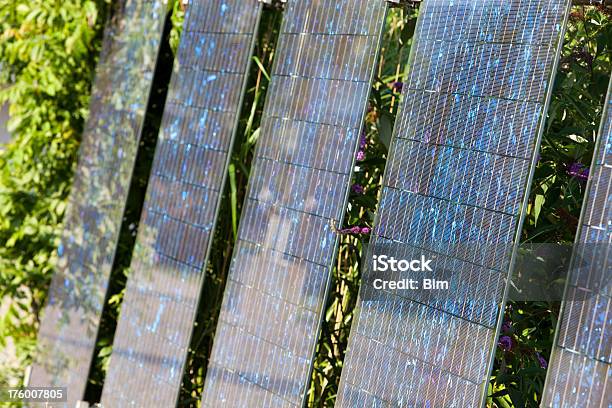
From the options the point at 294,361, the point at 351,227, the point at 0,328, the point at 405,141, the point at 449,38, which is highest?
the point at 449,38

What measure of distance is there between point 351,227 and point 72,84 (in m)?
2.41

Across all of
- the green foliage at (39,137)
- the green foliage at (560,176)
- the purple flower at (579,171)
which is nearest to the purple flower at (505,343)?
the green foliage at (560,176)

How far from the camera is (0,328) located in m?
5.87

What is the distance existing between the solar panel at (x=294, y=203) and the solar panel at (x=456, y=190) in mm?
226

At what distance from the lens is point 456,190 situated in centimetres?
328

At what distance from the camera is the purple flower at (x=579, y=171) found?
3473mm

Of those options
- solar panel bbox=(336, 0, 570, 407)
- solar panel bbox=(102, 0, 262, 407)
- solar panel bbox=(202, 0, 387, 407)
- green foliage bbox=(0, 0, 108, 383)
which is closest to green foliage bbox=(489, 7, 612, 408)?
solar panel bbox=(336, 0, 570, 407)

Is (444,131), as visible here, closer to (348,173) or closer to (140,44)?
(348,173)

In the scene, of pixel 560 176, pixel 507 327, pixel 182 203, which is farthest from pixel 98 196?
pixel 560 176

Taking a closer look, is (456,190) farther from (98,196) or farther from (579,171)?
(98,196)

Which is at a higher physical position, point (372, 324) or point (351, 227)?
point (351, 227)

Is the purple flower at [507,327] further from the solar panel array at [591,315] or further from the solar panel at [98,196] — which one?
the solar panel at [98,196]

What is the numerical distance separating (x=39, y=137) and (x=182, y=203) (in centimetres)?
159

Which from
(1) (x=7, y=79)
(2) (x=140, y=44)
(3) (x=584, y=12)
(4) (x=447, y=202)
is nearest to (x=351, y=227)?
(4) (x=447, y=202)
